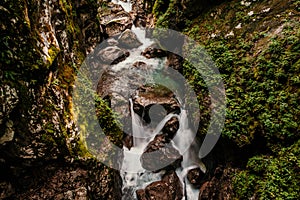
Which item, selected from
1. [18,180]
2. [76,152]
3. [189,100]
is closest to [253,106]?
[189,100]

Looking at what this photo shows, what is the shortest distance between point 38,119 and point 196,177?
190 inches

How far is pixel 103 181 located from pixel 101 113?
72.0 inches

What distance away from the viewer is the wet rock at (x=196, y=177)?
6759mm

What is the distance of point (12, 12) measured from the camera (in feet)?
12.1

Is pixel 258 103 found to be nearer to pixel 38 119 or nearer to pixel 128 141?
Answer: pixel 128 141

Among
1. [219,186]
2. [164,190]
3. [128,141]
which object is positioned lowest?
[164,190]

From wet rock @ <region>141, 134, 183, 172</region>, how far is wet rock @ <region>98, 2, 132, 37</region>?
6.70 m

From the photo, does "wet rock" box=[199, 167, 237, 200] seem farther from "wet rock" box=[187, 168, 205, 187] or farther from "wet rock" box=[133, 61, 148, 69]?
"wet rock" box=[133, 61, 148, 69]

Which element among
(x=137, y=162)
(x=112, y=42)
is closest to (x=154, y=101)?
(x=137, y=162)

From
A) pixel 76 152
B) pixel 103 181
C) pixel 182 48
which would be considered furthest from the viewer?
pixel 182 48

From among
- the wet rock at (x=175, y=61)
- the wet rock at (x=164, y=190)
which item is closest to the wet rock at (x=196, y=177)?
the wet rock at (x=164, y=190)

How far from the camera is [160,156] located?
721 cm

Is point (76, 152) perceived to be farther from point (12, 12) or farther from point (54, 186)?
point (12, 12)

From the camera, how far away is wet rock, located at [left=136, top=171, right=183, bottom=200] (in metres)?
6.46
